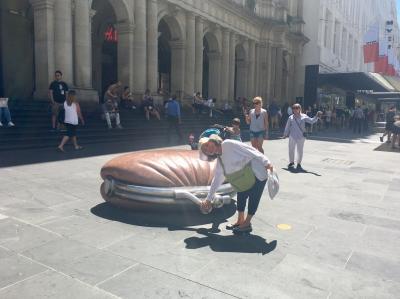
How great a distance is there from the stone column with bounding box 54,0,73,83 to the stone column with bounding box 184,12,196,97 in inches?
339

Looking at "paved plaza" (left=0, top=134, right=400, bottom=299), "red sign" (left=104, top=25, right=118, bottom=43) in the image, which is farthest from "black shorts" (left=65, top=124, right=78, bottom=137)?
"red sign" (left=104, top=25, right=118, bottom=43)

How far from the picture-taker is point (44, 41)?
13438 millimetres

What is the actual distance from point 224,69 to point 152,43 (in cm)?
814

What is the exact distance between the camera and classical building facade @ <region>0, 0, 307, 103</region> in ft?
44.9

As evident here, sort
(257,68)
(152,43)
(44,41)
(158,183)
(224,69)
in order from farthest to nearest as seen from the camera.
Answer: (257,68) → (224,69) → (152,43) → (44,41) → (158,183)

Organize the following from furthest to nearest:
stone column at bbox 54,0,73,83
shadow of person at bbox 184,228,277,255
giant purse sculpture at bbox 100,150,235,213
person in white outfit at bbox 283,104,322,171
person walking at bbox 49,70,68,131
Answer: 1. stone column at bbox 54,0,73,83
2. person walking at bbox 49,70,68,131
3. person in white outfit at bbox 283,104,322,171
4. giant purse sculpture at bbox 100,150,235,213
5. shadow of person at bbox 184,228,277,255

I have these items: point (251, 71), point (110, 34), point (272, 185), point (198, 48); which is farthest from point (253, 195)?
point (251, 71)

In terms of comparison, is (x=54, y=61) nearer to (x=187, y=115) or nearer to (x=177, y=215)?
(x=187, y=115)

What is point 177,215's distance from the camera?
4.95 m

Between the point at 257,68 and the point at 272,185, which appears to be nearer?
the point at 272,185

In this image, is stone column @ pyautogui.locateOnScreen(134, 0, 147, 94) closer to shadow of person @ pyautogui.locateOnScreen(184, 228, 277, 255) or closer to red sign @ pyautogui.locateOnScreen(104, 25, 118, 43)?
red sign @ pyautogui.locateOnScreen(104, 25, 118, 43)

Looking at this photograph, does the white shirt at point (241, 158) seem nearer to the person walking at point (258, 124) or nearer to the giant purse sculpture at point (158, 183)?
the giant purse sculpture at point (158, 183)

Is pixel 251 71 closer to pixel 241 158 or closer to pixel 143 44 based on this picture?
pixel 143 44

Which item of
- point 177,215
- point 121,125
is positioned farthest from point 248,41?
point 177,215
